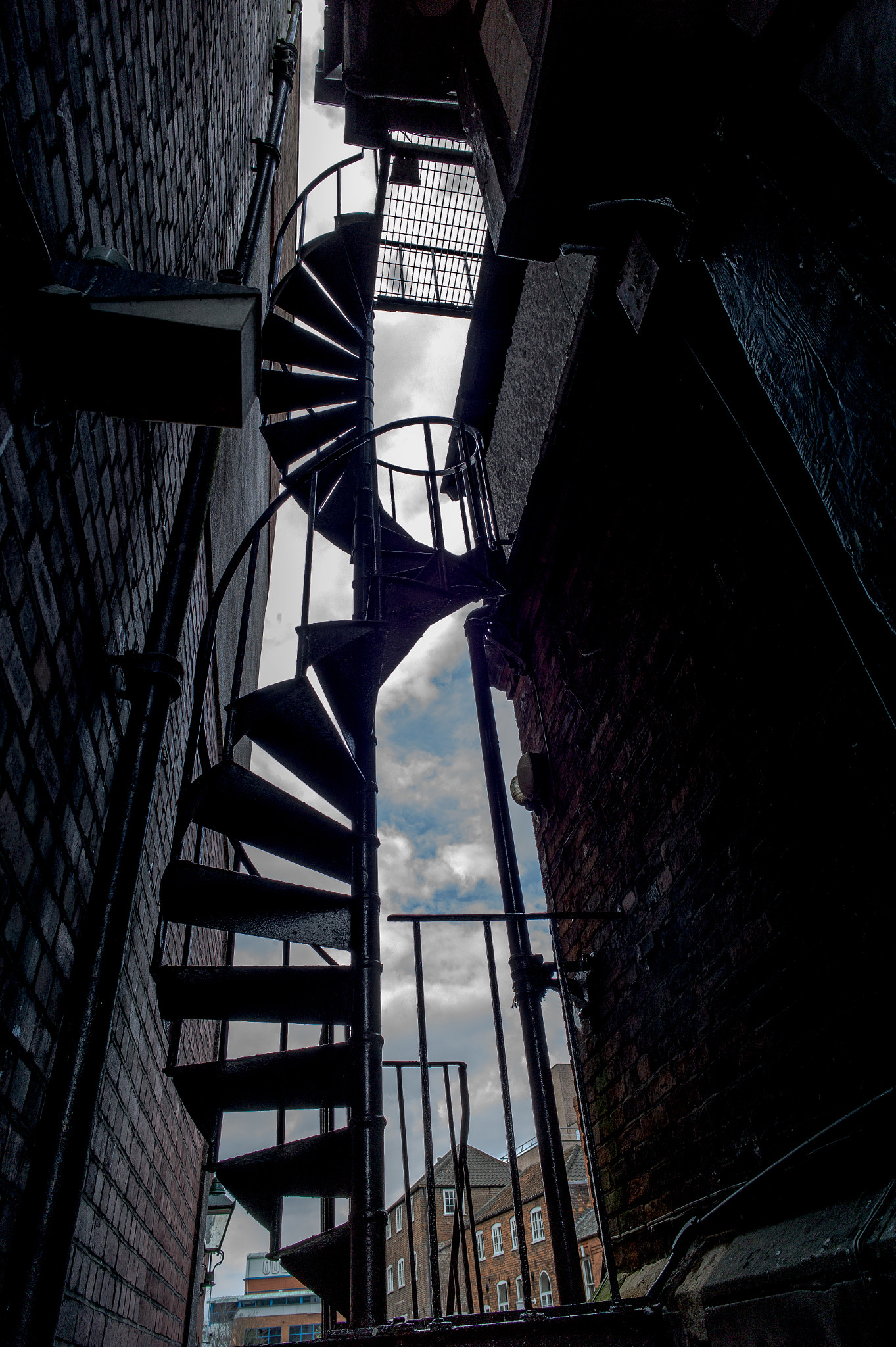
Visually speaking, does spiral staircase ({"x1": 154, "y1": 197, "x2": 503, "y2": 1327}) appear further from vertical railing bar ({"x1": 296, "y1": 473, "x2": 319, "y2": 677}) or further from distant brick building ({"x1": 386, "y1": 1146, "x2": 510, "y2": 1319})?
distant brick building ({"x1": 386, "y1": 1146, "x2": 510, "y2": 1319})

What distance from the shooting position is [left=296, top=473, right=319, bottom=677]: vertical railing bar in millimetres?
2732

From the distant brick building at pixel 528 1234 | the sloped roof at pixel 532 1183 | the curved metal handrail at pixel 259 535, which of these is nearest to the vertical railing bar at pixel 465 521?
the curved metal handrail at pixel 259 535

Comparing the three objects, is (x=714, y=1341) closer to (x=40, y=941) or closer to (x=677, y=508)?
(x=40, y=941)

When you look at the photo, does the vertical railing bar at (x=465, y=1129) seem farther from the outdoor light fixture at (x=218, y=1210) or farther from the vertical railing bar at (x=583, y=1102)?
the outdoor light fixture at (x=218, y=1210)

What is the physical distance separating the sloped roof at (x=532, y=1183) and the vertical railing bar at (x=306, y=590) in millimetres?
18465

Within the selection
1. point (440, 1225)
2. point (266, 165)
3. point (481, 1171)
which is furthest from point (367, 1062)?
point (481, 1171)

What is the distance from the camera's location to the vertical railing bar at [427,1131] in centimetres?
188

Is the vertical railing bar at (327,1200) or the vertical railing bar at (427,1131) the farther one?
the vertical railing bar at (327,1200)

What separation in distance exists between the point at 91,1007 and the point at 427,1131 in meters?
1.21

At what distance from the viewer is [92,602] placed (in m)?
1.53

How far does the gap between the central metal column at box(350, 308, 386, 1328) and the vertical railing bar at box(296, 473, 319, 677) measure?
0.25 m

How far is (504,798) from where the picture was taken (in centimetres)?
355

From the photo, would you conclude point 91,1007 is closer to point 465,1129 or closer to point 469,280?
point 465,1129

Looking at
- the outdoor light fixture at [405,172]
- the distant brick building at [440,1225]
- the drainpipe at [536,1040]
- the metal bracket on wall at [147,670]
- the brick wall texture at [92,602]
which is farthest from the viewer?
the distant brick building at [440,1225]
